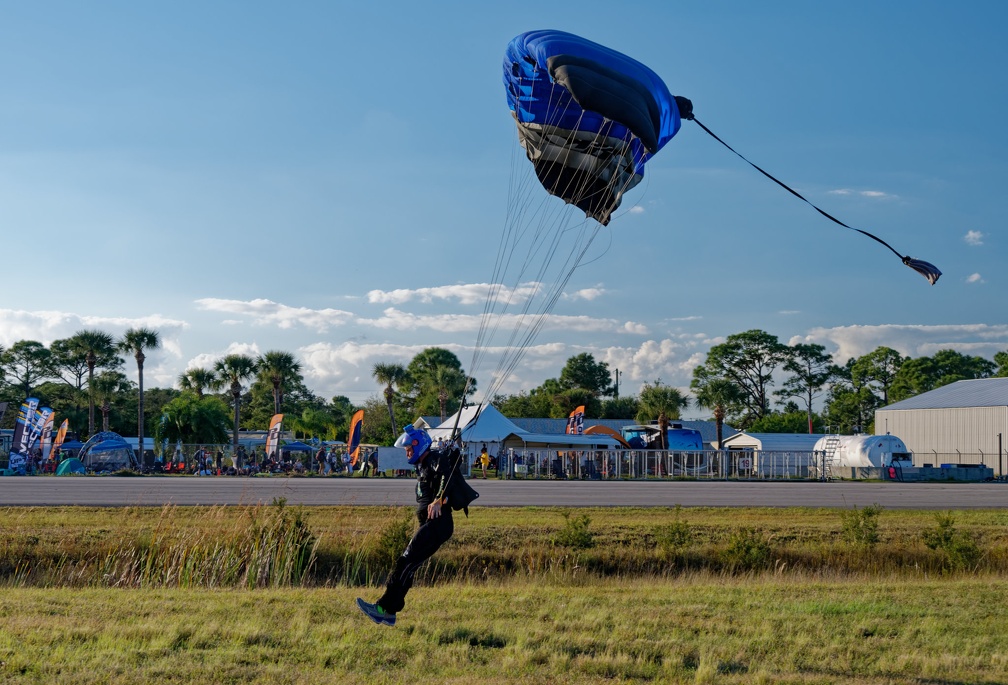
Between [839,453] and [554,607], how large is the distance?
45.4 m

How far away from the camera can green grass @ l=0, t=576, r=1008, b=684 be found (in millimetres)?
6672

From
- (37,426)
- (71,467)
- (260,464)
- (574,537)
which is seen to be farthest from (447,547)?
(37,426)

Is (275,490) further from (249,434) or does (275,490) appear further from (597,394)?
(597,394)

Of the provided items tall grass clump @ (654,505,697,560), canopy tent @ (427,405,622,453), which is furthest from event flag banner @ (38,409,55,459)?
tall grass clump @ (654,505,697,560)

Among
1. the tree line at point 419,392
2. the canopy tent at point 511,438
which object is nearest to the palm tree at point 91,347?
the tree line at point 419,392

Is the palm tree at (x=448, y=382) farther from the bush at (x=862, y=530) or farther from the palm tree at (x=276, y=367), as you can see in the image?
the bush at (x=862, y=530)

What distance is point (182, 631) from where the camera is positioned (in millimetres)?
7566

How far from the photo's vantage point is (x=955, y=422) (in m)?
60.5

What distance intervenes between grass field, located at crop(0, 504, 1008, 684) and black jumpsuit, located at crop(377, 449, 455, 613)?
1.18ft

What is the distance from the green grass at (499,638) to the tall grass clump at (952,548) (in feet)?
21.3

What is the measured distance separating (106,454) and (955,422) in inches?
2089

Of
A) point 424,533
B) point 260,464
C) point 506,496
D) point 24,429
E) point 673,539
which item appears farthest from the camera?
point 260,464

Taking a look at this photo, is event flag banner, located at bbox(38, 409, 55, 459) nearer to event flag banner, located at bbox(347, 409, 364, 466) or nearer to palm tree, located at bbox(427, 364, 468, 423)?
event flag banner, located at bbox(347, 409, 364, 466)

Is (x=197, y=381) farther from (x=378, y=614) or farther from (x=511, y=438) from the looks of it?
(x=378, y=614)
